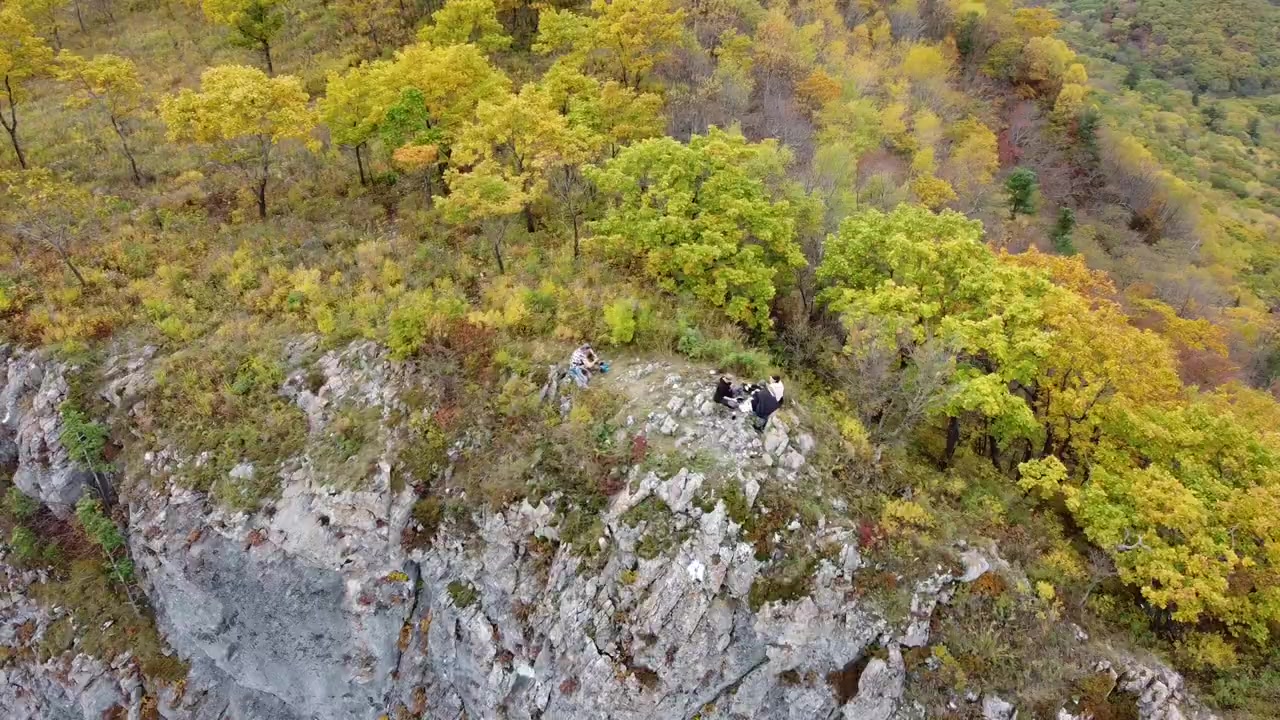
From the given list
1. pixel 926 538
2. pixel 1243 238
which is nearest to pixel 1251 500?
pixel 926 538

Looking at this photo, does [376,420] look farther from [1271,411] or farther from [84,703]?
[1271,411]

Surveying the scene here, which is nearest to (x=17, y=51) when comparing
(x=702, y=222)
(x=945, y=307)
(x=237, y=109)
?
(x=237, y=109)

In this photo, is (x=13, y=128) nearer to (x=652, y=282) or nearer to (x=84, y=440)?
(x=84, y=440)

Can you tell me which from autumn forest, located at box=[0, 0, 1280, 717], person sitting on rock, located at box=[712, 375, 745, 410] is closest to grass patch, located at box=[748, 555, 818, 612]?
autumn forest, located at box=[0, 0, 1280, 717]

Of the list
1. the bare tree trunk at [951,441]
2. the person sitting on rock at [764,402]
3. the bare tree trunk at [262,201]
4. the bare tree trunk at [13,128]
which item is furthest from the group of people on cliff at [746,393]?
the bare tree trunk at [13,128]

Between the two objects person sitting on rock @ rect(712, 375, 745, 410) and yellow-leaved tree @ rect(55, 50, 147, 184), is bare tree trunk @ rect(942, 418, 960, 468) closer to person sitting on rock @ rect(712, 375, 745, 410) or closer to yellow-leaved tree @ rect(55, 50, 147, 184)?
person sitting on rock @ rect(712, 375, 745, 410)

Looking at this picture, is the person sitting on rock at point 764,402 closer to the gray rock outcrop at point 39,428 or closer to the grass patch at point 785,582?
the grass patch at point 785,582
